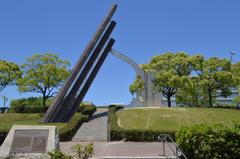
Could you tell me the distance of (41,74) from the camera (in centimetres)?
4481

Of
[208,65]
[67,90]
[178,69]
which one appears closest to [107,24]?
[67,90]

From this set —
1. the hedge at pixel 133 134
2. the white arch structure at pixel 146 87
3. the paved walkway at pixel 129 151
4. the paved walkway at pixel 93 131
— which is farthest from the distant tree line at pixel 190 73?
the paved walkway at pixel 129 151

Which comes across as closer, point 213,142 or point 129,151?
point 213,142

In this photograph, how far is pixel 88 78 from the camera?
33500 mm

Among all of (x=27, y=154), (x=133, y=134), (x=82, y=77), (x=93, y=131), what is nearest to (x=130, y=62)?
(x=82, y=77)

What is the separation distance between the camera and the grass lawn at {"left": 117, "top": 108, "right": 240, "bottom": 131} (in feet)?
82.7

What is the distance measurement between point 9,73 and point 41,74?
567 cm

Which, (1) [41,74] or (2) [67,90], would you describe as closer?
(2) [67,90]

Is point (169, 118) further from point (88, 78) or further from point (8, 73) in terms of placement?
point (8, 73)

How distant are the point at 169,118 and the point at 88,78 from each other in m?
10.8

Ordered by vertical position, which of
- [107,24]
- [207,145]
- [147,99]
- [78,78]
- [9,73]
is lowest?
[207,145]

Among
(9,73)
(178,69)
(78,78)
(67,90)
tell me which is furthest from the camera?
(9,73)

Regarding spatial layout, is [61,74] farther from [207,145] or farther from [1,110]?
[207,145]

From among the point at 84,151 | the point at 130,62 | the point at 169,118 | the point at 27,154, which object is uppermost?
the point at 130,62
